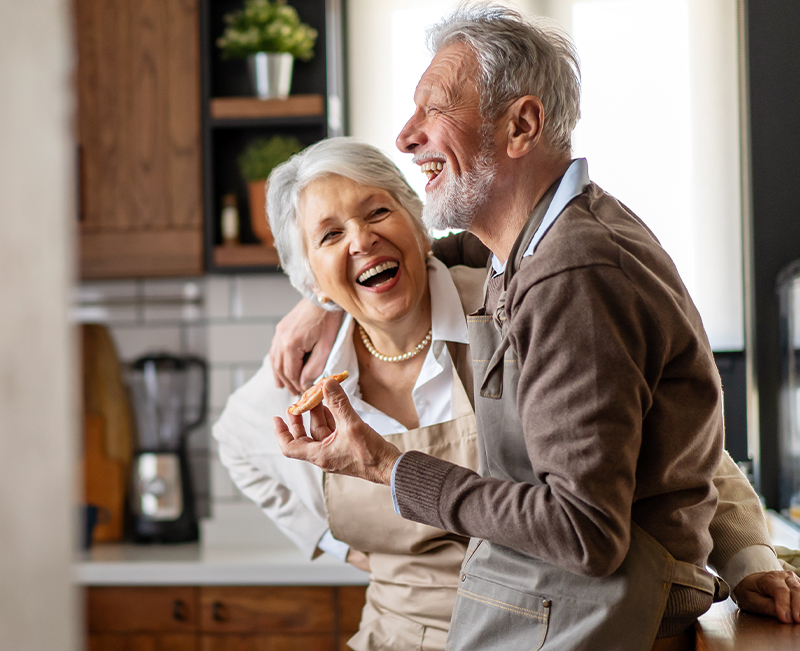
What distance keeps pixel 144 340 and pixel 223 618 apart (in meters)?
1.22

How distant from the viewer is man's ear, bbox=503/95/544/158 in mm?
1086

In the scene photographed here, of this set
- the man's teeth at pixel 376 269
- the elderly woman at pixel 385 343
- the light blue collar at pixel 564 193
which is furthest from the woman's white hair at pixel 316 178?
the light blue collar at pixel 564 193

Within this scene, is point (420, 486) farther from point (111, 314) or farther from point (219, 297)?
point (111, 314)

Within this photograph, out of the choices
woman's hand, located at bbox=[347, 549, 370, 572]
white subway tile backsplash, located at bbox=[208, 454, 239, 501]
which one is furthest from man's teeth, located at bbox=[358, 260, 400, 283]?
white subway tile backsplash, located at bbox=[208, 454, 239, 501]

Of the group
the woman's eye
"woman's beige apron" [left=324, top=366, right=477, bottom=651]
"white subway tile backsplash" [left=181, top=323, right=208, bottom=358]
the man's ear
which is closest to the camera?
the man's ear

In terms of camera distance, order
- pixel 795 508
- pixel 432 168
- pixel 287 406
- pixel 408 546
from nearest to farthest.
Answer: pixel 432 168, pixel 408 546, pixel 287 406, pixel 795 508

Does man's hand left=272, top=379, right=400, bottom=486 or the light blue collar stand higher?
the light blue collar

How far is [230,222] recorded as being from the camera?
113 inches

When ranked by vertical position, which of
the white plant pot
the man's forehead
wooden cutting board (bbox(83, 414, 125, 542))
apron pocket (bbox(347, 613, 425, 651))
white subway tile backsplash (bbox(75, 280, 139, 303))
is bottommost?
wooden cutting board (bbox(83, 414, 125, 542))

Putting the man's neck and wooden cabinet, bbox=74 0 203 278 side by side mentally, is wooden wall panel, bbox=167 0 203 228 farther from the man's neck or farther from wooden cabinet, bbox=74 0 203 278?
the man's neck

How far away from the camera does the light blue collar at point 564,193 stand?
3.15 ft

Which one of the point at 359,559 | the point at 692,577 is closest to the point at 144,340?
the point at 359,559

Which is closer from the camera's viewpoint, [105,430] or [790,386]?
[790,386]

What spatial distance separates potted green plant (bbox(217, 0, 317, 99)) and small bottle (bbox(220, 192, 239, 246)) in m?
0.39
